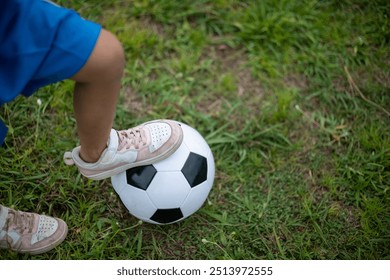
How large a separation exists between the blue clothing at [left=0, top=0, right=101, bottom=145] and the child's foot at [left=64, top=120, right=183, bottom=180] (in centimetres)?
53

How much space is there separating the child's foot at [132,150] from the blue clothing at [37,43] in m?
0.53

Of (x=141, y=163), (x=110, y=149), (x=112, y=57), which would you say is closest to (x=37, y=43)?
(x=112, y=57)

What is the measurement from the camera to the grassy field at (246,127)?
241 centimetres

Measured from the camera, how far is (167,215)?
221 cm

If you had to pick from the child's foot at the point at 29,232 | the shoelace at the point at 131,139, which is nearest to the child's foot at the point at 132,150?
the shoelace at the point at 131,139

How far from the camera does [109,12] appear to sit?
324 cm

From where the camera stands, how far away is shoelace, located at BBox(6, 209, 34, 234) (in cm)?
219

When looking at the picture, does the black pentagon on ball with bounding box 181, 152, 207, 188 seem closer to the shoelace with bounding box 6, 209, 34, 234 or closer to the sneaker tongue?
the sneaker tongue

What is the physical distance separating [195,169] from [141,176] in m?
0.27

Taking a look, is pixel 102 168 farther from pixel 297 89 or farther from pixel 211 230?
pixel 297 89

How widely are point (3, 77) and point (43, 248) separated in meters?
1.01

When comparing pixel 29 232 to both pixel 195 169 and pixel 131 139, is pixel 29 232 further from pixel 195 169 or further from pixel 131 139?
pixel 195 169

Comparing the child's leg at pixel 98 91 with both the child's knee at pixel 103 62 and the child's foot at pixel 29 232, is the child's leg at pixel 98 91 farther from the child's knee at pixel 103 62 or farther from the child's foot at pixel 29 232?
the child's foot at pixel 29 232

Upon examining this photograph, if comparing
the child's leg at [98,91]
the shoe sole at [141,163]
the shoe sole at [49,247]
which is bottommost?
the shoe sole at [49,247]
